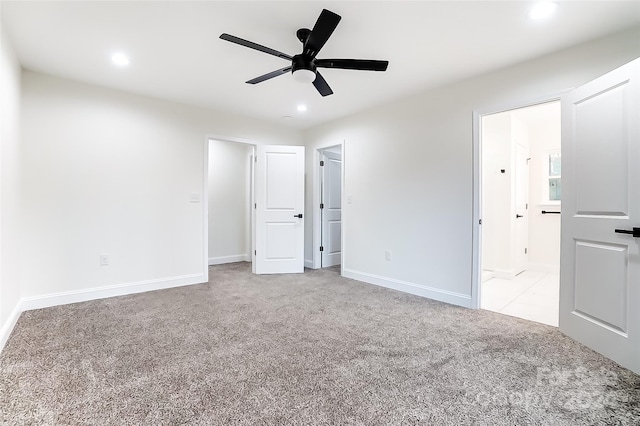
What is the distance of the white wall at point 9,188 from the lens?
7.33 feet

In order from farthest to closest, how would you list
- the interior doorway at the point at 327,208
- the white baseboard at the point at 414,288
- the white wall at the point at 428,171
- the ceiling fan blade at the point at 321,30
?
1. the interior doorway at the point at 327,208
2. the white baseboard at the point at 414,288
3. the white wall at the point at 428,171
4. the ceiling fan blade at the point at 321,30

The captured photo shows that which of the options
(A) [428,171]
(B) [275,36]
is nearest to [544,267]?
(A) [428,171]

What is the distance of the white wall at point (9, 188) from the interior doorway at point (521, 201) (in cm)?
483

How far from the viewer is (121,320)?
2.71 m

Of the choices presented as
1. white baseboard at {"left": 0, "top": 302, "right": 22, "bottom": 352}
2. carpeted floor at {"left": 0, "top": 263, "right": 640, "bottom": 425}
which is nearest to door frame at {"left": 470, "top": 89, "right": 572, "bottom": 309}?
carpeted floor at {"left": 0, "top": 263, "right": 640, "bottom": 425}

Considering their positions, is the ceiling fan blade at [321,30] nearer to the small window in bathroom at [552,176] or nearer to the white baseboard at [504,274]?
the white baseboard at [504,274]

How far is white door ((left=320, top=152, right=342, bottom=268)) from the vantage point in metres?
5.20

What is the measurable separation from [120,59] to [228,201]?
3286 mm

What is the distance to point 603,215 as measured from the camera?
2.15 meters

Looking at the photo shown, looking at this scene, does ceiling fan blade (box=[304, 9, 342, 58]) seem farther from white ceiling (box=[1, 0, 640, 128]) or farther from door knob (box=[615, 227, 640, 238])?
door knob (box=[615, 227, 640, 238])

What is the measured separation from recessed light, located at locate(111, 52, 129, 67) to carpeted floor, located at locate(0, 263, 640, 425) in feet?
7.87

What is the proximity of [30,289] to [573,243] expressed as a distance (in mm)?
5071

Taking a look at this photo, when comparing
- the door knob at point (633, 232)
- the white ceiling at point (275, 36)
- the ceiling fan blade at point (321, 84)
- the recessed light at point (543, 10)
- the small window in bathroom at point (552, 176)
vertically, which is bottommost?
the door knob at point (633, 232)

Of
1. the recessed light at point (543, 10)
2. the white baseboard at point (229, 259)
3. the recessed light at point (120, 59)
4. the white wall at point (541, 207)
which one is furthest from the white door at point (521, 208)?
the recessed light at point (120, 59)
